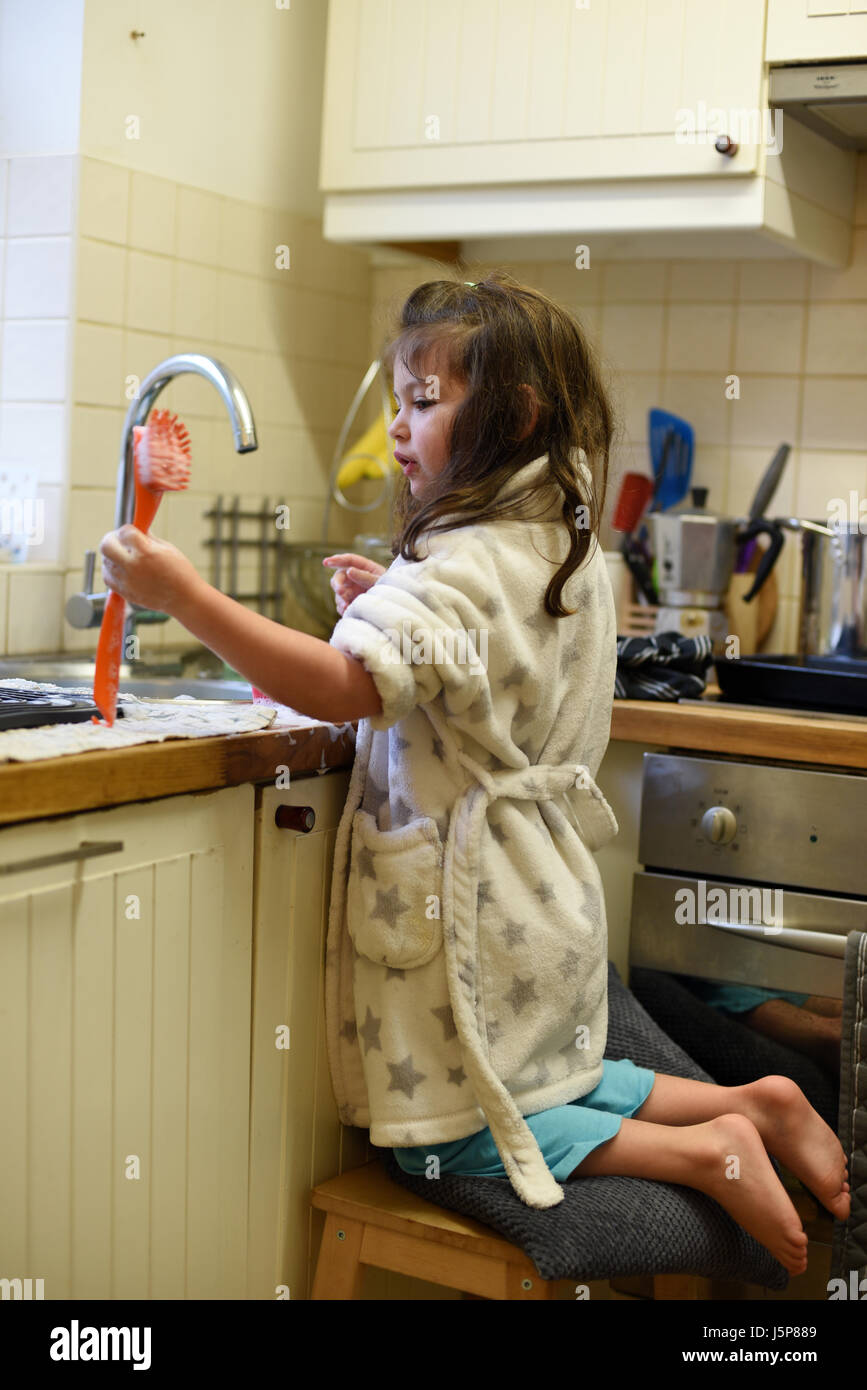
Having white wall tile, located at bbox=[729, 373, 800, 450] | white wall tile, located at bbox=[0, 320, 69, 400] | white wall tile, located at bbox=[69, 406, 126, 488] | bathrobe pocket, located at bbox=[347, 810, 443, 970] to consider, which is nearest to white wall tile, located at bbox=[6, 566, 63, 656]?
white wall tile, located at bbox=[69, 406, 126, 488]

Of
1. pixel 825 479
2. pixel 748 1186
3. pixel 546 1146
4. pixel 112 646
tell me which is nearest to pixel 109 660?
pixel 112 646

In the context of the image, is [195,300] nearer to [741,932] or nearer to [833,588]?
[833,588]

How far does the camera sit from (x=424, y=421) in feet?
3.79

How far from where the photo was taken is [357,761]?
1.20m

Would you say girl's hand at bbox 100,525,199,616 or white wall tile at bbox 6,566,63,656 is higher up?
girl's hand at bbox 100,525,199,616

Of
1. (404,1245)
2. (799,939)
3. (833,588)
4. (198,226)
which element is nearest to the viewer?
(404,1245)

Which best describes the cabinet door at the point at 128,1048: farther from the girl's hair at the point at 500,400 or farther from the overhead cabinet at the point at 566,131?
the overhead cabinet at the point at 566,131

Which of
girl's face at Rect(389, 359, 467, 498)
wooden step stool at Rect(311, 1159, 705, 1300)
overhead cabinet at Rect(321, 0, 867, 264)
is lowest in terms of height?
wooden step stool at Rect(311, 1159, 705, 1300)

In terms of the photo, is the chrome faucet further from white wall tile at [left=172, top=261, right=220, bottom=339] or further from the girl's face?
white wall tile at [left=172, top=261, right=220, bottom=339]

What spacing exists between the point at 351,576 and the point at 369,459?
3.03ft

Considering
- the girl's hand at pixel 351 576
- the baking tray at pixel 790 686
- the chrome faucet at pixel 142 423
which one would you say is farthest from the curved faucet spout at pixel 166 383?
the baking tray at pixel 790 686

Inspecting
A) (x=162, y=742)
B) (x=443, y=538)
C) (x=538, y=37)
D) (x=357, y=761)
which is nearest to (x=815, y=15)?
(x=538, y=37)

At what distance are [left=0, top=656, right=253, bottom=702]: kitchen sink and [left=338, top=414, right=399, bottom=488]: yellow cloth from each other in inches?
20.1

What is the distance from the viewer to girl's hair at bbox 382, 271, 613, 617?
1.12 meters
